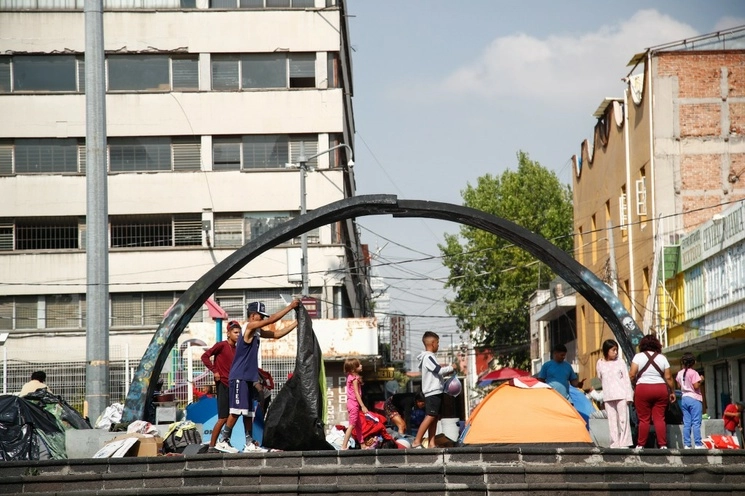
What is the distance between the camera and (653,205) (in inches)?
1380

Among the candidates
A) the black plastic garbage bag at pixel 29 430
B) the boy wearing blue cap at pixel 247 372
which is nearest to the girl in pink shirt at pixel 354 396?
the boy wearing blue cap at pixel 247 372

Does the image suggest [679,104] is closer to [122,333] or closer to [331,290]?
[331,290]

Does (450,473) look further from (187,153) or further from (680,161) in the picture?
(187,153)

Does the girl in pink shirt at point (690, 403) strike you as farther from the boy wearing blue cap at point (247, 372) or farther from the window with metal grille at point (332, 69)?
the window with metal grille at point (332, 69)

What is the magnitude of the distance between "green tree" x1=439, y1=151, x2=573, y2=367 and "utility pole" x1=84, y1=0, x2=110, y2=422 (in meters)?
51.1

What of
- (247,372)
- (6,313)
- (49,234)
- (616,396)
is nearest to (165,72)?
(49,234)

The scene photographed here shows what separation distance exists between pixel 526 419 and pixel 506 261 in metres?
54.3

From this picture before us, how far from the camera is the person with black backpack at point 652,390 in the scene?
42.2ft

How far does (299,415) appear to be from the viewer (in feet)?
41.6

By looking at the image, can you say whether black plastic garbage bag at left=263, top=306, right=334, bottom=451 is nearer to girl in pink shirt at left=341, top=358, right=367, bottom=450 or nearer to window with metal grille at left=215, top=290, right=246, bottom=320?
girl in pink shirt at left=341, top=358, right=367, bottom=450

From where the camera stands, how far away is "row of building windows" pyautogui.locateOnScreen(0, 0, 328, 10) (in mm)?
43562

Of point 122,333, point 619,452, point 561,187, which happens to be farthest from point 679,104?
point 561,187

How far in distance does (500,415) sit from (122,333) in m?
30.4

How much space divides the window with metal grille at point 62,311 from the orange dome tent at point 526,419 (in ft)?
102
